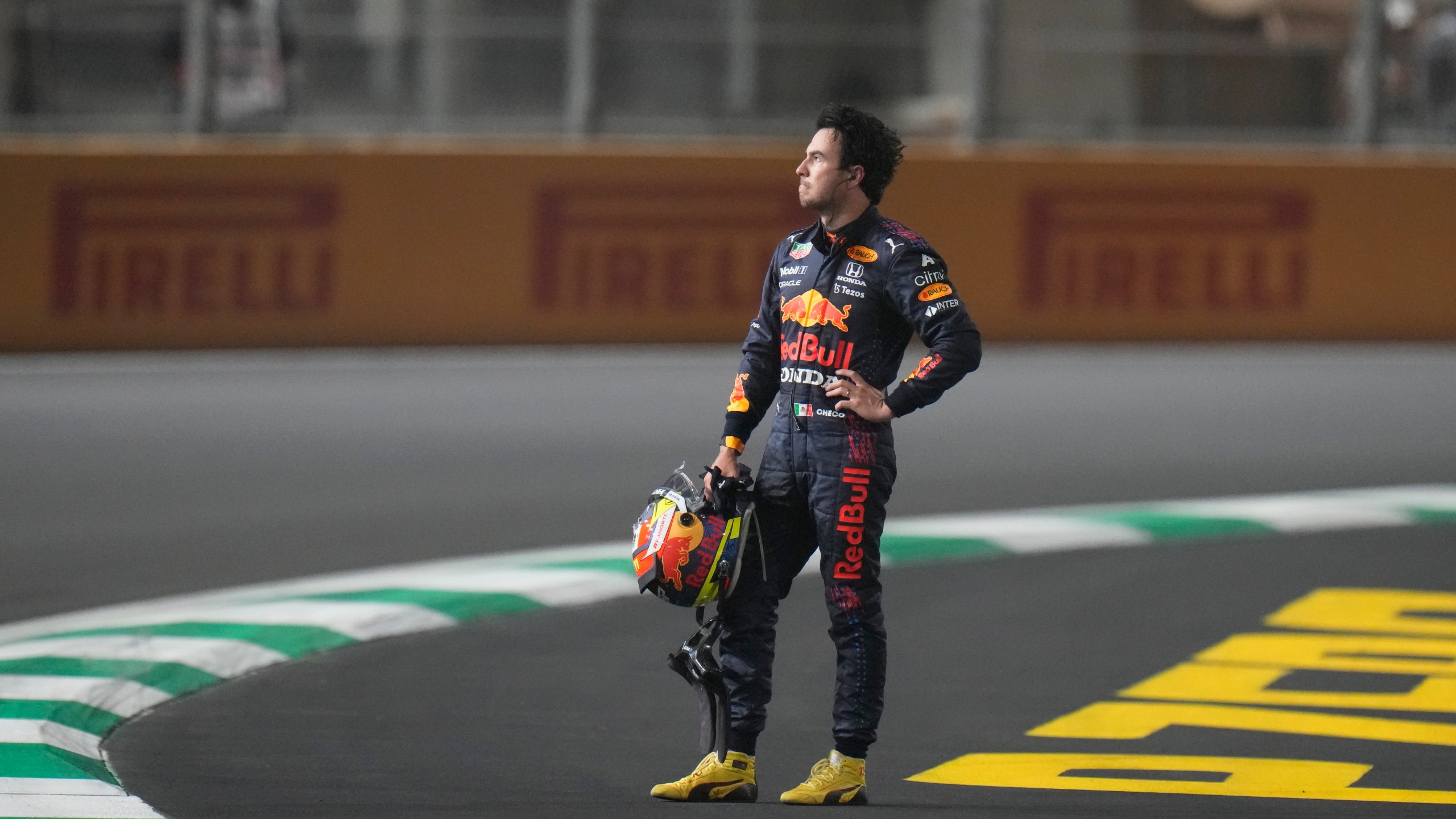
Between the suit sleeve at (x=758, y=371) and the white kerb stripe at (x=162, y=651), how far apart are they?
6.63 feet

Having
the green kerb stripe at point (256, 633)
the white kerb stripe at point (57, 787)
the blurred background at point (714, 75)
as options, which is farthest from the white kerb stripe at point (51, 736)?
the blurred background at point (714, 75)

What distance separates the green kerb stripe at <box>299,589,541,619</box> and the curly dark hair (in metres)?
2.90

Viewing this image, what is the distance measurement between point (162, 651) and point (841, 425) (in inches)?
→ 101


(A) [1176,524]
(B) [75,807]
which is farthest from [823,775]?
(A) [1176,524]

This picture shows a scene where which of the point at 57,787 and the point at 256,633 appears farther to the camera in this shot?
the point at 256,633

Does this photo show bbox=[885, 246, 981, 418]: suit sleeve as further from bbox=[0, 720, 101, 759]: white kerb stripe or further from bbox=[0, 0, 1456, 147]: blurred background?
bbox=[0, 0, 1456, 147]: blurred background

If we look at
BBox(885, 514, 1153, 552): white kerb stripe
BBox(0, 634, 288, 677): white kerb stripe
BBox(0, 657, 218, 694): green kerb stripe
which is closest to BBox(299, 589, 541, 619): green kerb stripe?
BBox(0, 634, 288, 677): white kerb stripe

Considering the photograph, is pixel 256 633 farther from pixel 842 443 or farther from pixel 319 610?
pixel 842 443

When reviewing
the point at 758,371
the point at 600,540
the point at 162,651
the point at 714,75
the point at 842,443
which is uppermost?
the point at 714,75

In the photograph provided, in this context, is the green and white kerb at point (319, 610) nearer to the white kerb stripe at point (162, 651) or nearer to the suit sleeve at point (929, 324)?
the white kerb stripe at point (162, 651)

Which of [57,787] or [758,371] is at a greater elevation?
[758,371]

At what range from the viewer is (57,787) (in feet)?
16.0

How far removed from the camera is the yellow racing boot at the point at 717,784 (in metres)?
4.88

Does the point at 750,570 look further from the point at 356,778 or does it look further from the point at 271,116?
the point at 271,116
